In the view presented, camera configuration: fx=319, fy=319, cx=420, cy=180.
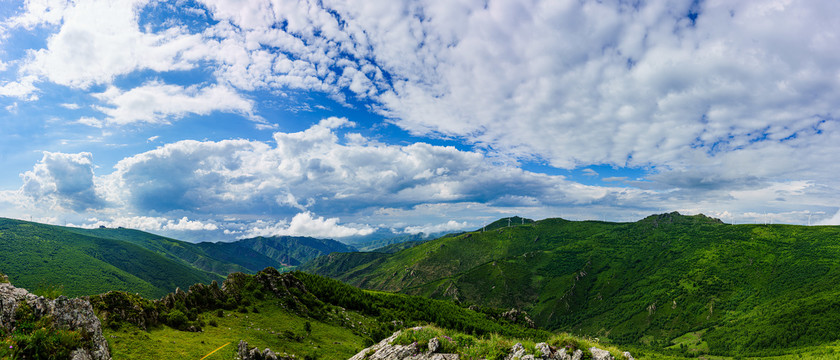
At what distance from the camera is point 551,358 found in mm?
23141

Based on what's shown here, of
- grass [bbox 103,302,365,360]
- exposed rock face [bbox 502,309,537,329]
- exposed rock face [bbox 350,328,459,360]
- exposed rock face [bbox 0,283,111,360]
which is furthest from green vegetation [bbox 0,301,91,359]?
exposed rock face [bbox 502,309,537,329]

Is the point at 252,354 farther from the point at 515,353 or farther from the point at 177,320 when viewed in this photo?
the point at 515,353

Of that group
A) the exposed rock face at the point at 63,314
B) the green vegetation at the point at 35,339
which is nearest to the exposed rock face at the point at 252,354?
the exposed rock face at the point at 63,314

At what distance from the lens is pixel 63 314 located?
2269 cm

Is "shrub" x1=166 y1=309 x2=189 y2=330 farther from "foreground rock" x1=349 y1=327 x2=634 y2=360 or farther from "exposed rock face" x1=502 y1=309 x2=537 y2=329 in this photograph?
"exposed rock face" x1=502 y1=309 x2=537 y2=329

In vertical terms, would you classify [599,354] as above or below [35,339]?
Result: below

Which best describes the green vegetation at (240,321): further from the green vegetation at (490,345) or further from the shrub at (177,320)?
the green vegetation at (490,345)

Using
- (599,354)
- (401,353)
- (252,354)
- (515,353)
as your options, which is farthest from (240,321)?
(599,354)

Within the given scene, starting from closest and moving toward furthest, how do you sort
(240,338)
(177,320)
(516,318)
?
(177,320)
(240,338)
(516,318)

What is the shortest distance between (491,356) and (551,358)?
14.0 feet

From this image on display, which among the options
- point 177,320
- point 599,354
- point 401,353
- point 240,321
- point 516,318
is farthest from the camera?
point 516,318

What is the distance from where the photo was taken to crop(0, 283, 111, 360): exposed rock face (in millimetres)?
21062

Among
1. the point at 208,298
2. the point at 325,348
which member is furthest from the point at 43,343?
the point at 208,298

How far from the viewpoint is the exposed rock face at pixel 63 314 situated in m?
21.1
